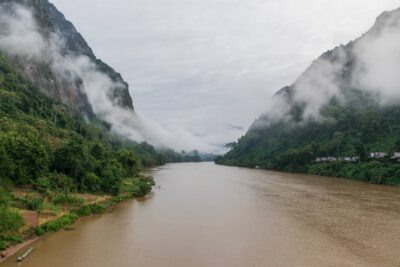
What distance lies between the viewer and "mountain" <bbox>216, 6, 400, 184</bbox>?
327ft

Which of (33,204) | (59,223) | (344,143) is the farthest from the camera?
(344,143)

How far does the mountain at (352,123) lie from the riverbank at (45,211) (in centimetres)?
5907

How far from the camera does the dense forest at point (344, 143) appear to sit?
90625 millimetres

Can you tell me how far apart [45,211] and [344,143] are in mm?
102333

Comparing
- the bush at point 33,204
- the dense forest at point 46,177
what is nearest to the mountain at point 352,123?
the dense forest at point 46,177

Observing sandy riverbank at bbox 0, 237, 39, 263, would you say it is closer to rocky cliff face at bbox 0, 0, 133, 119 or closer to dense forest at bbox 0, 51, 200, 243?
dense forest at bbox 0, 51, 200, 243

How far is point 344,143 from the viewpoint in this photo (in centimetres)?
12000

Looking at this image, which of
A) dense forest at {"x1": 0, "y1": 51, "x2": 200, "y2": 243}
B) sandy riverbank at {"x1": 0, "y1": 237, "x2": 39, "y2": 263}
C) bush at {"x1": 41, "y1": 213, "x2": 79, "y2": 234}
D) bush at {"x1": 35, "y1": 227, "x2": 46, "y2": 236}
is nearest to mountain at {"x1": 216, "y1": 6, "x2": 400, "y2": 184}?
dense forest at {"x1": 0, "y1": 51, "x2": 200, "y2": 243}

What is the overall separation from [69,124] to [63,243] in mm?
81887

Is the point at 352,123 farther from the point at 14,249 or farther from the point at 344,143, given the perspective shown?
the point at 14,249

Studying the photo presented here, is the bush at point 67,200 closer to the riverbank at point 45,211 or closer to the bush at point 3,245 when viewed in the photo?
the riverbank at point 45,211

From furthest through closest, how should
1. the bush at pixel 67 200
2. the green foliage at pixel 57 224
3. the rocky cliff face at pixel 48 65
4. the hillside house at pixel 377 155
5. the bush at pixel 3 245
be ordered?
the rocky cliff face at pixel 48 65, the hillside house at pixel 377 155, the bush at pixel 67 200, the green foliage at pixel 57 224, the bush at pixel 3 245

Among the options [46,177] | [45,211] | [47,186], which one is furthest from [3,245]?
[46,177]

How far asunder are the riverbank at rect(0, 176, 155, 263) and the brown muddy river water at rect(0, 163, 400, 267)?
1.08 metres
